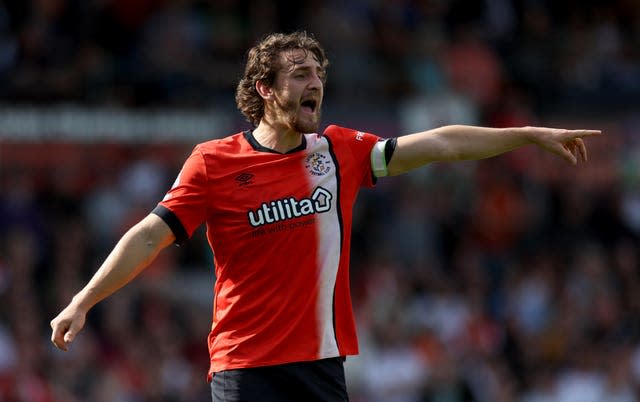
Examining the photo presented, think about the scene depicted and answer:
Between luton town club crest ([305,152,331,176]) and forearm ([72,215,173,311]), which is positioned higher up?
luton town club crest ([305,152,331,176])

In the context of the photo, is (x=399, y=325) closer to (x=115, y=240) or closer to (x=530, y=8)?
(x=115, y=240)

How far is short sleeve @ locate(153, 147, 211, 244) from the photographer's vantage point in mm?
6254

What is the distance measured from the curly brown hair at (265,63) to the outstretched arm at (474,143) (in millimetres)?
590

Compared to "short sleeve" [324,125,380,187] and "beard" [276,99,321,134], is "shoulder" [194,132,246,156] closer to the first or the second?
"beard" [276,99,321,134]

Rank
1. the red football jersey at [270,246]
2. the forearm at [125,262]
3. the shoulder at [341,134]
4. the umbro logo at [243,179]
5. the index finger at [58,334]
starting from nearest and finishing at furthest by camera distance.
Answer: the index finger at [58,334] < the forearm at [125,262] < the red football jersey at [270,246] < the umbro logo at [243,179] < the shoulder at [341,134]

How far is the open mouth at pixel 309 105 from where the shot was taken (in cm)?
643

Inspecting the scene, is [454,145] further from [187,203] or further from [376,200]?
[376,200]

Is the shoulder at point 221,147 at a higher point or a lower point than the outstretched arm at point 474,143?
higher

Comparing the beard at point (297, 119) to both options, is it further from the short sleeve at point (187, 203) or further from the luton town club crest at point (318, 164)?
the short sleeve at point (187, 203)

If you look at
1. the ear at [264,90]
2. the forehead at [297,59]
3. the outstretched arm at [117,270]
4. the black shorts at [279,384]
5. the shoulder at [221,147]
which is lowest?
the black shorts at [279,384]

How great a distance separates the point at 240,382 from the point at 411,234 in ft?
28.9

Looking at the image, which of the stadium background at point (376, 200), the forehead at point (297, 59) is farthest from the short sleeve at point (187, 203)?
the stadium background at point (376, 200)

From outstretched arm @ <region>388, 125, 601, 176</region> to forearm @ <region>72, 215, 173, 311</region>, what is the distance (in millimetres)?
1225

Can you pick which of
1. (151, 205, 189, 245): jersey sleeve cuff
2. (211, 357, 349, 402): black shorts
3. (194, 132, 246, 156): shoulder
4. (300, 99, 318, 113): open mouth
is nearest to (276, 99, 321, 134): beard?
(300, 99, 318, 113): open mouth
